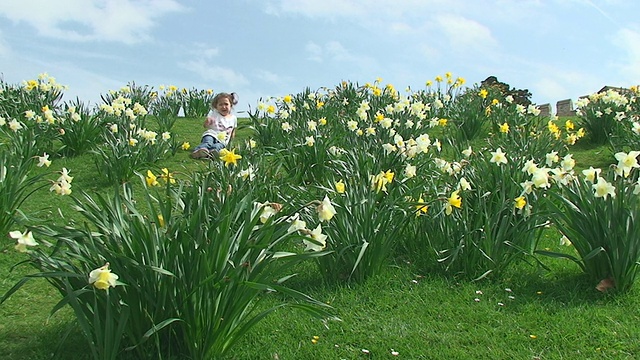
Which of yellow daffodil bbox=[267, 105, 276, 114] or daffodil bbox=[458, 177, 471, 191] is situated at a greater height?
yellow daffodil bbox=[267, 105, 276, 114]

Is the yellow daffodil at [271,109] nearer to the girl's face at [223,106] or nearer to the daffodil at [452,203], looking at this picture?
the girl's face at [223,106]

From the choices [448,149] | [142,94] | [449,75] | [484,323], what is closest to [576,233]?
[484,323]

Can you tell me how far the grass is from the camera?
271 cm

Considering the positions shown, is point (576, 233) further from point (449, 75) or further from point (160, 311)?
point (449, 75)

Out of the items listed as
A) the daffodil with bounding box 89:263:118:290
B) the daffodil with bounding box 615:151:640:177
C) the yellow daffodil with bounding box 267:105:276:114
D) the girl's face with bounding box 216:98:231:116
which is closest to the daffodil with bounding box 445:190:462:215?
the daffodil with bounding box 615:151:640:177

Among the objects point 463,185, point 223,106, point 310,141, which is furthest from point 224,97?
point 463,185

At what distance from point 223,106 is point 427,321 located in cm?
511

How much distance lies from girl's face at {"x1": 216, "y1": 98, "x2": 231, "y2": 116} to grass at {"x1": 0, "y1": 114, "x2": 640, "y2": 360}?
4102mm

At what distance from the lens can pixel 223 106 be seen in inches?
296

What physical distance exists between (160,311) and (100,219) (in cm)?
48

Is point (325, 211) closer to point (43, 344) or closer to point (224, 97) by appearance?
point (43, 344)

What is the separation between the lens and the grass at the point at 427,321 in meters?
2.71

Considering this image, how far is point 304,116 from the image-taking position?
7.56 m

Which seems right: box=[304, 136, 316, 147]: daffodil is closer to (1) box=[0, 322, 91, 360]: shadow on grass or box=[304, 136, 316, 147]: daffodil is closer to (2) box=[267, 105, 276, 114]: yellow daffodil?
(2) box=[267, 105, 276, 114]: yellow daffodil
